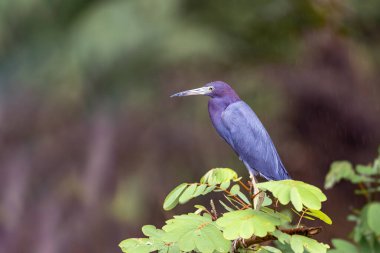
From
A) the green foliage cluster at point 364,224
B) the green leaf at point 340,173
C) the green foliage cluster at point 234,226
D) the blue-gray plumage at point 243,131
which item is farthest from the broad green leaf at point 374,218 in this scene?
the green foliage cluster at point 234,226

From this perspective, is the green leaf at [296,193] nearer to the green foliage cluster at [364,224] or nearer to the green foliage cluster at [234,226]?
the green foliage cluster at [234,226]

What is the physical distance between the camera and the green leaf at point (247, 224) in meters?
0.78

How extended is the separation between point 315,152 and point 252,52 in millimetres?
648

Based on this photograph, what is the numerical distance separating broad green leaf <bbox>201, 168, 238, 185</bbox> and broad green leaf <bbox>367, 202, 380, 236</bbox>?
0.46 m

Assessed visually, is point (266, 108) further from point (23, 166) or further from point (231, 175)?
point (231, 175)

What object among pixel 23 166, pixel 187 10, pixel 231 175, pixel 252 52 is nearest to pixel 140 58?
pixel 187 10

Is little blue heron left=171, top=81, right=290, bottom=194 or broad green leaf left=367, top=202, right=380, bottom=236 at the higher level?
little blue heron left=171, top=81, right=290, bottom=194

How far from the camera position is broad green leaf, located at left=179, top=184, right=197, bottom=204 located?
0.85 meters

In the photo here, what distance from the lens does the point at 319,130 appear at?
3066 mm

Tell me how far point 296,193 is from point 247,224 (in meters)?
0.07

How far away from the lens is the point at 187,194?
33.8 inches

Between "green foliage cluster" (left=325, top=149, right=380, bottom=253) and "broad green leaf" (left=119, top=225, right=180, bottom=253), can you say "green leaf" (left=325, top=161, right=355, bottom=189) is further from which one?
"broad green leaf" (left=119, top=225, right=180, bottom=253)

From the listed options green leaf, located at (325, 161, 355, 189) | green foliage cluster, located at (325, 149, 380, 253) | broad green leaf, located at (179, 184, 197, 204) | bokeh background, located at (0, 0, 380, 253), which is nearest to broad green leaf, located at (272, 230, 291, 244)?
broad green leaf, located at (179, 184, 197, 204)

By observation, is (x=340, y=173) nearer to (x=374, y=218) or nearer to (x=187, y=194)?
(x=374, y=218)
